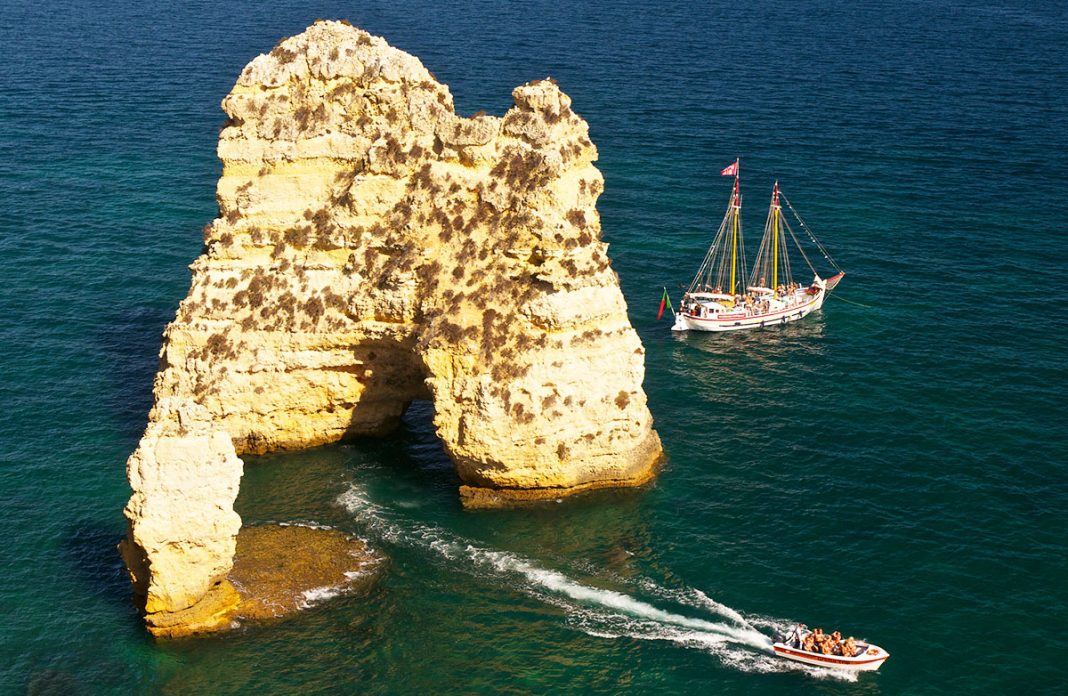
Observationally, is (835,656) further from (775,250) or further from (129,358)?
(129,358)

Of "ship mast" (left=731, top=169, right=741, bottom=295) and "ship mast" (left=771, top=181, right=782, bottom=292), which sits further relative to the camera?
"ship mast" (left=771, top=181, right=782, bottom=292)

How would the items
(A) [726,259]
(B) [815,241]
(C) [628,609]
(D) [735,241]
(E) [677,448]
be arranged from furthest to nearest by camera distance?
1. (B) [815,241]
2. (D) [735,241]
3. (A) [726,259]
4. (E) [677,448]
5. (C) [628,609]

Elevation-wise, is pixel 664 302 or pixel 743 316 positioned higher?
pixel 664 302

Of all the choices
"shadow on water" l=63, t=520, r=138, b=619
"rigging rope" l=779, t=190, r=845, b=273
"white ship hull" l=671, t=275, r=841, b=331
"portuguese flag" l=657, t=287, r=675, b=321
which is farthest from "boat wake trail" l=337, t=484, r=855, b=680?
"rigging rope" l=779, t=190, r=845, b=273

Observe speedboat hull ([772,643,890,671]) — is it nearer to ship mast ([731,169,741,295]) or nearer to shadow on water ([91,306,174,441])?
shadow on water ([91,306,174,441])

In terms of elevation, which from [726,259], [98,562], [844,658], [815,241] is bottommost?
[98,562]

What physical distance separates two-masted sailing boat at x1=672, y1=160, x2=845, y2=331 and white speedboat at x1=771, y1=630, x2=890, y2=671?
42159 millimetres

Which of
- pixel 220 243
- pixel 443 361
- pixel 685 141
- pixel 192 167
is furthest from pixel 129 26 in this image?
pixel 443 361

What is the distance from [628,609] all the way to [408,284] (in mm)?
23559

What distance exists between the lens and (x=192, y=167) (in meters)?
127

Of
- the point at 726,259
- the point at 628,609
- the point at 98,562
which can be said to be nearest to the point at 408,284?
the point at 98,562

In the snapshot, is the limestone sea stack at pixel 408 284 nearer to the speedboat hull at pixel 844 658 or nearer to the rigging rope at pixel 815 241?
the speedboat hull at pixel 844 658

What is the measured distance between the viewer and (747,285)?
109250 millimetres

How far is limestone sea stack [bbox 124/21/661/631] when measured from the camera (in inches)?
2852
